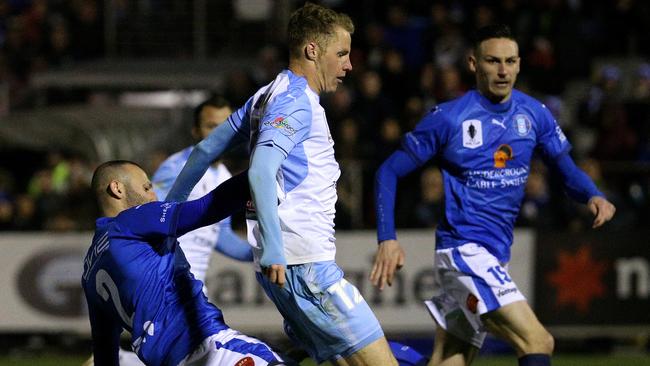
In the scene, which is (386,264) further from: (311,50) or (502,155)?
(311,50)

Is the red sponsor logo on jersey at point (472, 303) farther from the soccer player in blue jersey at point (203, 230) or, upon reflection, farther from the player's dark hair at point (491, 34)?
the soccer player in blue jersey at point (203, 230)

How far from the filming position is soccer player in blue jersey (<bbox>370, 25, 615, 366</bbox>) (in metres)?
7.11

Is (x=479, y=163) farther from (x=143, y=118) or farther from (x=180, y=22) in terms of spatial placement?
(x=180, y=22)

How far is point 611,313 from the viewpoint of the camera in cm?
1292

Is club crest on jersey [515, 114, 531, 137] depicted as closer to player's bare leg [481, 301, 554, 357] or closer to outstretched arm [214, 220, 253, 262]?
player's bare leg [481, 301, 554, 357]

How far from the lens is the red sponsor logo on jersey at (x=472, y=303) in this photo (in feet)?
22.7

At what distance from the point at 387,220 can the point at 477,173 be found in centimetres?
66

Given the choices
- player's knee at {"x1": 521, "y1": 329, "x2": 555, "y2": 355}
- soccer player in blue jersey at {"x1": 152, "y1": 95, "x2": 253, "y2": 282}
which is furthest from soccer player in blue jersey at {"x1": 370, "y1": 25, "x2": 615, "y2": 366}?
soccer player in blue jersey at {"x1": 152, "y1": 95, "x2": 253, "y2": 282}

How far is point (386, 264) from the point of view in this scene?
258 inches

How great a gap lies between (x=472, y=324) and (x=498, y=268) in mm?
365

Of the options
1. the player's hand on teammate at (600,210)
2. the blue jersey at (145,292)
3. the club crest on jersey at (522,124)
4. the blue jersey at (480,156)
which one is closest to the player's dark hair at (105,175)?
the blue jersey at (145,292)

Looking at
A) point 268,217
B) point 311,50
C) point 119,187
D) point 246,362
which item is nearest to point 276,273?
point 268,217

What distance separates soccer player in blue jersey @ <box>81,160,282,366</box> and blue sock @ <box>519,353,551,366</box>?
5.68 feet

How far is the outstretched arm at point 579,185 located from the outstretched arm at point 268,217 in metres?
2.52
